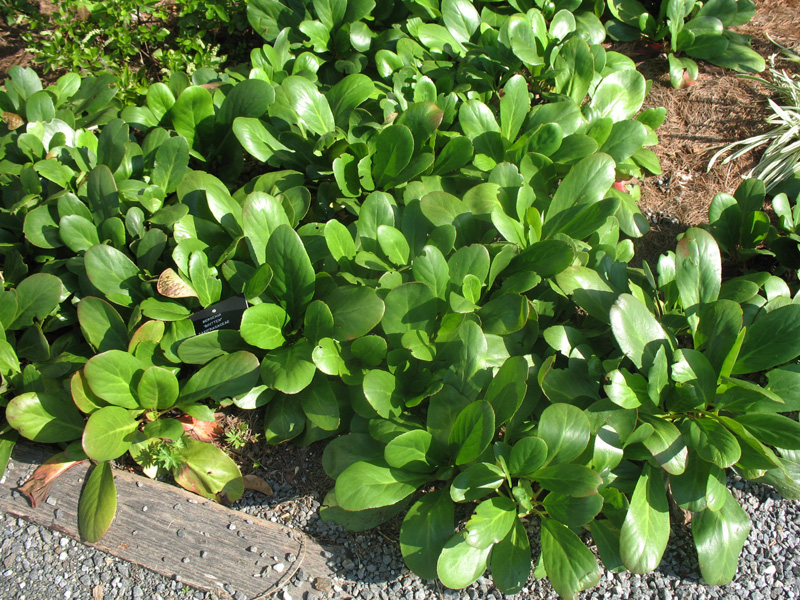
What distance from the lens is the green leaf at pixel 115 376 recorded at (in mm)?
1882

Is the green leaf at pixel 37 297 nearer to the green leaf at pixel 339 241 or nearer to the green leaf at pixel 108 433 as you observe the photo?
the green leaf at pixel 108 433

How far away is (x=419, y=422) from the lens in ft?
6.34

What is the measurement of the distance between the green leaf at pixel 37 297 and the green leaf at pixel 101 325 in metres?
0.13

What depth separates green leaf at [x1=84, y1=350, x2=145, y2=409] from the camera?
1882mm

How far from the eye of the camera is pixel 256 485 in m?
2.02

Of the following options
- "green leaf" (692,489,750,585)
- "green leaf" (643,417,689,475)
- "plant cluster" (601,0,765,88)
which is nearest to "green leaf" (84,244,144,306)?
"green leaf" (643,417,689,475)

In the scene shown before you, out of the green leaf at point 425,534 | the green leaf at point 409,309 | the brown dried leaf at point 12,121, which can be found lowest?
the green leaf at point 425,534

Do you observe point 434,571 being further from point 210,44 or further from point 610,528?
point 210,44

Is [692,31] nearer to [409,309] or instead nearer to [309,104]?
[309,104]

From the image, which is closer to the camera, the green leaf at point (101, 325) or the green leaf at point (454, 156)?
the green leaf at point (101, 325)

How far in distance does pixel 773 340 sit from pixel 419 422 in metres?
1.11

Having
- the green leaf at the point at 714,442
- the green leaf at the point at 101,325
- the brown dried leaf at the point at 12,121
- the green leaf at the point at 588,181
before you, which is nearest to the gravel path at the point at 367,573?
the green leaf at the point at 714,442

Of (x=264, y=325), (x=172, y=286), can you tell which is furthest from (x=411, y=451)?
(x=172, y=286)

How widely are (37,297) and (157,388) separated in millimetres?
569
